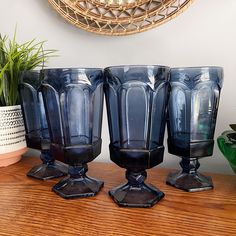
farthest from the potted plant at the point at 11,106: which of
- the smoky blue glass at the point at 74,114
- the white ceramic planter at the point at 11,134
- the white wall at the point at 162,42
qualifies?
the smoky blue glass at the point at 74,114

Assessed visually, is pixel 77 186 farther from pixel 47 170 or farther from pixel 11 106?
pixel 11 106

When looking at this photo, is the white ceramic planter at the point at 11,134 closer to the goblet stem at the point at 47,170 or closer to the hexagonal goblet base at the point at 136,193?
the goblet stem at the point at 47,170

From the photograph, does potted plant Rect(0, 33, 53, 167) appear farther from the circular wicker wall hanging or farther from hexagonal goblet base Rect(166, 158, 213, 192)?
hexagonal goblet base Rect(166, 158, 213, 192)

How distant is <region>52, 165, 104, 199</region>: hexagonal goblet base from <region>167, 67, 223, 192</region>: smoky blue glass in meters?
0.17

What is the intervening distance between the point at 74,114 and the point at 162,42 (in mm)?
340

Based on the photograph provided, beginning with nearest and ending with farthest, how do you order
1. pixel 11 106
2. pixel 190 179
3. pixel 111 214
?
pixel 111 214 → pixel 190 179 → pixel 11 106

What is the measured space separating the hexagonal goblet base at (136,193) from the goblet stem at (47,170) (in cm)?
19

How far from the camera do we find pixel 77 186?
0.57 m

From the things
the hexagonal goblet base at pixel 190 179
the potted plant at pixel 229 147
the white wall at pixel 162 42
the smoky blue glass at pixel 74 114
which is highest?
the white wall at pixel 162 42

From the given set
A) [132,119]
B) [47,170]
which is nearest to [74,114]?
[132,119]

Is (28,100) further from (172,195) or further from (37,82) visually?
(172,195)

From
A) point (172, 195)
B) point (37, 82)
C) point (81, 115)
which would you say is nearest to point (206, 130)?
point (172, 195)

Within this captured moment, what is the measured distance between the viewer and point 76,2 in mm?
724

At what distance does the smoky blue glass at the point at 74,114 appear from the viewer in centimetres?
52
